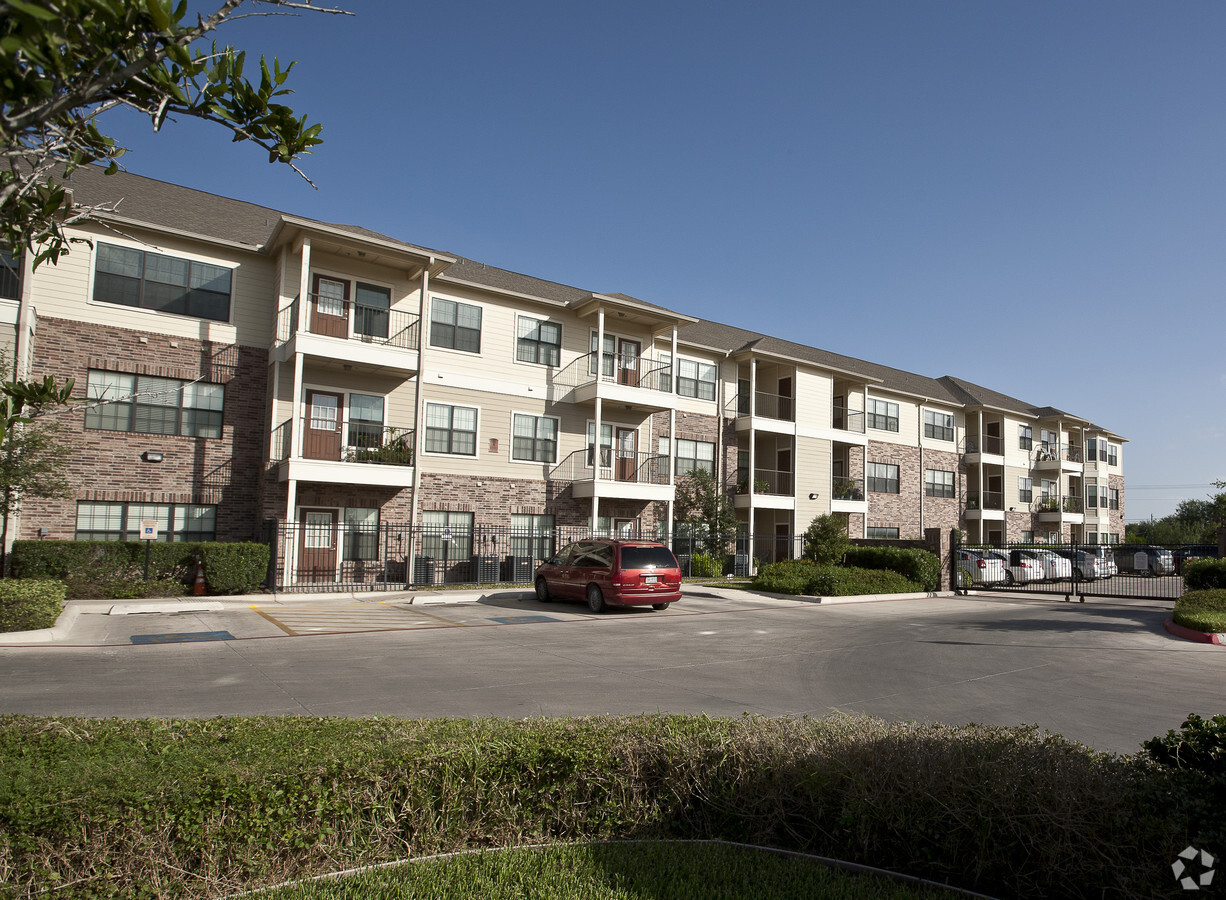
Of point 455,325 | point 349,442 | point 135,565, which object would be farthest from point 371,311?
point 135,565

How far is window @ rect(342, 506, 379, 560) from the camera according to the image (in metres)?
22.8

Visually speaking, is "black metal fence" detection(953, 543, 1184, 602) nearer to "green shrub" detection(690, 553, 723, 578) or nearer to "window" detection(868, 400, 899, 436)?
"green shrub" detection(690, 553, 723, 578)

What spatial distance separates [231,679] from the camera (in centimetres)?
969

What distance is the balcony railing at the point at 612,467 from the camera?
27531 millimetres

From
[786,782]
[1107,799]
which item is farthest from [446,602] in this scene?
[1107,799]

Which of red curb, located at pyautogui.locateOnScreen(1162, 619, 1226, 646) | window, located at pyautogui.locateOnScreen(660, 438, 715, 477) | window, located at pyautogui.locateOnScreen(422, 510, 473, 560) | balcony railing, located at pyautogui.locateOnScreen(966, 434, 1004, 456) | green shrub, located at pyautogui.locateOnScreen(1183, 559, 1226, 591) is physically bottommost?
red curb, located at pyautogui.locateOnScreen(1162, 619, 1226, 646)

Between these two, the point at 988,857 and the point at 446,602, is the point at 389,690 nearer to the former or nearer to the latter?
the point at 988,857

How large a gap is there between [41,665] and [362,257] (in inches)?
610

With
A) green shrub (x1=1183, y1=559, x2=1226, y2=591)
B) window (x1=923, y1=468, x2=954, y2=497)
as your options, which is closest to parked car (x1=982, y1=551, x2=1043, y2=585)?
green shrub (x1=1183, y1=559, x2=1226, y2=591)

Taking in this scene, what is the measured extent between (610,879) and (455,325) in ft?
75.6

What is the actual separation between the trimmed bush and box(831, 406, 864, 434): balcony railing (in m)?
18.8

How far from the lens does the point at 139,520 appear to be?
2047cm

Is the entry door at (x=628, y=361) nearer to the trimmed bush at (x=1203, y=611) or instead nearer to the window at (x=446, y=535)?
the window at (x=446, y=535)

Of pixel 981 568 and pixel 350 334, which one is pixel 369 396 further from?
pixel 981 568
